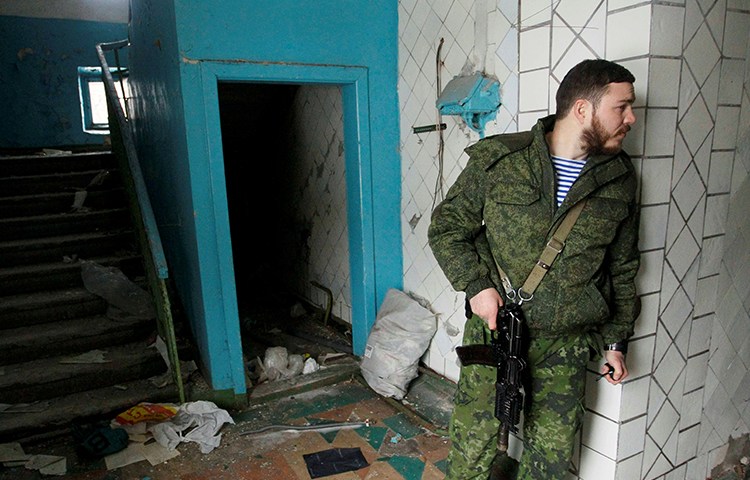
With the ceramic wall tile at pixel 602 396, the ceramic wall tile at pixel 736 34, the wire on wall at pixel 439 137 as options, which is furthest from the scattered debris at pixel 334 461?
the ceramic wall tile at pixel 736 34

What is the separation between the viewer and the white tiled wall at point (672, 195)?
1.73 meters

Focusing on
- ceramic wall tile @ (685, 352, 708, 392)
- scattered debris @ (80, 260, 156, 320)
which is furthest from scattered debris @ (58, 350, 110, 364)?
ceramic wall tile @ (685, 352, 708, 392)

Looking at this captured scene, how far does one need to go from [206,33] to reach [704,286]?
281 cm

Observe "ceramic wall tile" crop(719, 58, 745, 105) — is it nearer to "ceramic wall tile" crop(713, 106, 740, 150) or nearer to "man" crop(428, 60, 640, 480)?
"ceramic wall tile" crop(713, 106, 740, 150)

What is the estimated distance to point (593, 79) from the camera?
1476 millimetres

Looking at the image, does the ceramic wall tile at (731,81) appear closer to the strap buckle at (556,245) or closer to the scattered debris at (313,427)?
the strap buckle at (556,245)

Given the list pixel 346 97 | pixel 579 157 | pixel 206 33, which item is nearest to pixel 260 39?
pixel 206 33

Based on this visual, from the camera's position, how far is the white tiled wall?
5.69ft

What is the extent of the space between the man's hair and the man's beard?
7 centimetres

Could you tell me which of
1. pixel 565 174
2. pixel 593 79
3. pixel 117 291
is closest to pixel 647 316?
pixel 565 174

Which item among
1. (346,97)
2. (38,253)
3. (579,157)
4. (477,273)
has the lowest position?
(38,253)

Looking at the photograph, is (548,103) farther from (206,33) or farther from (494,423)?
(206,33)

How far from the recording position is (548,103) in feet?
6.63

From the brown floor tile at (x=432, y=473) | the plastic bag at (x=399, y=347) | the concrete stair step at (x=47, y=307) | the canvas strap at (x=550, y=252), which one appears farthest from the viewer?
the concrete stair step at (x=47, y=307)
